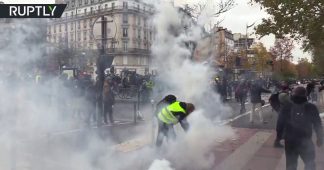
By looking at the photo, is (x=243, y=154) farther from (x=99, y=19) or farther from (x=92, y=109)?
(x=92, y=109)

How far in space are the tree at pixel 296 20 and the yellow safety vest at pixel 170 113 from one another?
10.2 meters

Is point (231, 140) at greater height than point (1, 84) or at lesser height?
lesser

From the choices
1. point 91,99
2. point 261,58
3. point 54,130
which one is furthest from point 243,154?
point 261,58

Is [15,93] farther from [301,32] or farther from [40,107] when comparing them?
[301,32]

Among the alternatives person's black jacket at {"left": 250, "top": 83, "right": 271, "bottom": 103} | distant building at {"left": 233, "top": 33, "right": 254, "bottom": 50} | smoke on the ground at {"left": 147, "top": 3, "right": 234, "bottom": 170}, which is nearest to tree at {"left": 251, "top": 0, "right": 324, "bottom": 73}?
person's black jacket at {"left": 250, "top": 83, "right": 271, "bottom": 103}

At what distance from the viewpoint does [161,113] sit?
24.9 ft

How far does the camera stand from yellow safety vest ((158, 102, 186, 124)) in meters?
7.39

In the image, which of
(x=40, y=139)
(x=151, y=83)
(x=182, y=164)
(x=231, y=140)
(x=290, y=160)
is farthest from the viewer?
(x=151, y=83)

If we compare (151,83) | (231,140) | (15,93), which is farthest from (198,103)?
(151,83)

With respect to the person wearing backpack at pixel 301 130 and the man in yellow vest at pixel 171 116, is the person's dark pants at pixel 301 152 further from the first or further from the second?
the man in yellow vest at pixel 171 116

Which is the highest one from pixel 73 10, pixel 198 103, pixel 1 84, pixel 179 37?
pixel 73 10

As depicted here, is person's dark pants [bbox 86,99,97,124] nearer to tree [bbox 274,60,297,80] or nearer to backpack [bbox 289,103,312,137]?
backpack [bbox 289,103,312,137]

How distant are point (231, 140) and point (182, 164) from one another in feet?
10.9

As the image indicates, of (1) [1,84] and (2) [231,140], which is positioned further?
(2) [231,140]
